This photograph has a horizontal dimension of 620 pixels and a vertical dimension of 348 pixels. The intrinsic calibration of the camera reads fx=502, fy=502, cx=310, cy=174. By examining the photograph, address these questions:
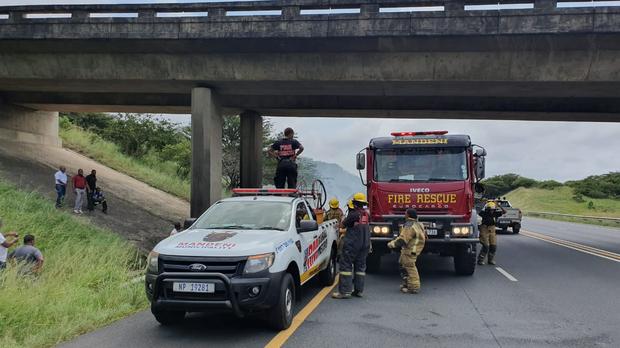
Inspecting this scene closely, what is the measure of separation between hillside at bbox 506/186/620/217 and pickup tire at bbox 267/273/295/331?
5588 cm

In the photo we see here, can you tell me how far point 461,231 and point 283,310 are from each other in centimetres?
524

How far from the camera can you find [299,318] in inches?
269

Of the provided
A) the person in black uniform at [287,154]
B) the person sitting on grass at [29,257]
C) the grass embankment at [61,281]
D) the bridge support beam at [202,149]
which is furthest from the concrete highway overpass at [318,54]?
the person sitting on grass at [29,257]

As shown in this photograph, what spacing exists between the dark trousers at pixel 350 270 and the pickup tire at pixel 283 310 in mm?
2018

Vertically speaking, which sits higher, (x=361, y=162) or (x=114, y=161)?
(x=114, y=161)

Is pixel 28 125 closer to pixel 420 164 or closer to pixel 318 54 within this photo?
pixel 318 54

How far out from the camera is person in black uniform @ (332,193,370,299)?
834 centimetres

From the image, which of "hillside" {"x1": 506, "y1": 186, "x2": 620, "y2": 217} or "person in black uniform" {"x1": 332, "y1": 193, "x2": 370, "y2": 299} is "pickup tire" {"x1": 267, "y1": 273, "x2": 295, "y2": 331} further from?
"hillside" {"x1": 506, "y1": 186, "x2": 620, "y2": 217}

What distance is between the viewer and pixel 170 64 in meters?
14.8

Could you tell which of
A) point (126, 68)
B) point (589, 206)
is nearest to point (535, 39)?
point (126, 68)

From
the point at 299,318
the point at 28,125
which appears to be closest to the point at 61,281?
the point at 299,318

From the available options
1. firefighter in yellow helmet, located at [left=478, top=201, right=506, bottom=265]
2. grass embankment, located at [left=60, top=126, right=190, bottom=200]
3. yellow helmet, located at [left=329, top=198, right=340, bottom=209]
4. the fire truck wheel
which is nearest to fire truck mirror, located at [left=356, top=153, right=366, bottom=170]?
yellow helmet, located at [left=329, top=198, right=340, bottom=209]

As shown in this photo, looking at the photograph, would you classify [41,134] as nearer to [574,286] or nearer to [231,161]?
[231,161]

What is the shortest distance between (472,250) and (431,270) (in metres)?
1.52
